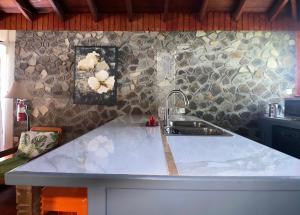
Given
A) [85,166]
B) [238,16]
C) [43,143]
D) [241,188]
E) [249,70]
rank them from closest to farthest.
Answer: [241,188] → [85,166] → [43,143] → [238,16] → [249,70]

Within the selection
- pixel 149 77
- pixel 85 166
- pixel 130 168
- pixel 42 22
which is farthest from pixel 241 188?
pixel 42 22

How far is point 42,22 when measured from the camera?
14.9 ft

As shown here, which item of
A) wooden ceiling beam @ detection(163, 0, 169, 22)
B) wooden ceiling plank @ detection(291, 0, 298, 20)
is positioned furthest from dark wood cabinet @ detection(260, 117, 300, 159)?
wooden ceiling beam @ detection(163, 0, 169, 22)

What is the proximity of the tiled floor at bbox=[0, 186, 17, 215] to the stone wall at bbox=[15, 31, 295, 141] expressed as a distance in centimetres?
145

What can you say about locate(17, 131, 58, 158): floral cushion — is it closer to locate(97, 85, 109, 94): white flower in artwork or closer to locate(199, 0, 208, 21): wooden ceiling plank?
locate(97, 85, 109, 94): white flower in artwork

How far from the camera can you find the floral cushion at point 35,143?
354cm

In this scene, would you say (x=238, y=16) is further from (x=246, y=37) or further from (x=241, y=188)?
(x=241, y=188)

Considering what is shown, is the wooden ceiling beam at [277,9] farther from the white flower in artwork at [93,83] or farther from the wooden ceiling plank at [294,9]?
the white flower in artwork at [93,83]

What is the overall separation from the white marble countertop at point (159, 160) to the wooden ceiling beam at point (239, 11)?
3.00 m

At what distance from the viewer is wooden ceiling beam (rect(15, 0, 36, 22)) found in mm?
4086

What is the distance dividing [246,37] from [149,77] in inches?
70.8

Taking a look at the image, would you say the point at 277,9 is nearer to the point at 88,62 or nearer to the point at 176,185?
the point at 88,62

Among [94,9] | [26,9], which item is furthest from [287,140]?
[26,9]

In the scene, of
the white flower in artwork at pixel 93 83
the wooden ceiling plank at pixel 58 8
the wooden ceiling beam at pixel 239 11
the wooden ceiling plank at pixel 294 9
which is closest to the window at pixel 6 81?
the wooden ceiling plank at pixel 58 8
